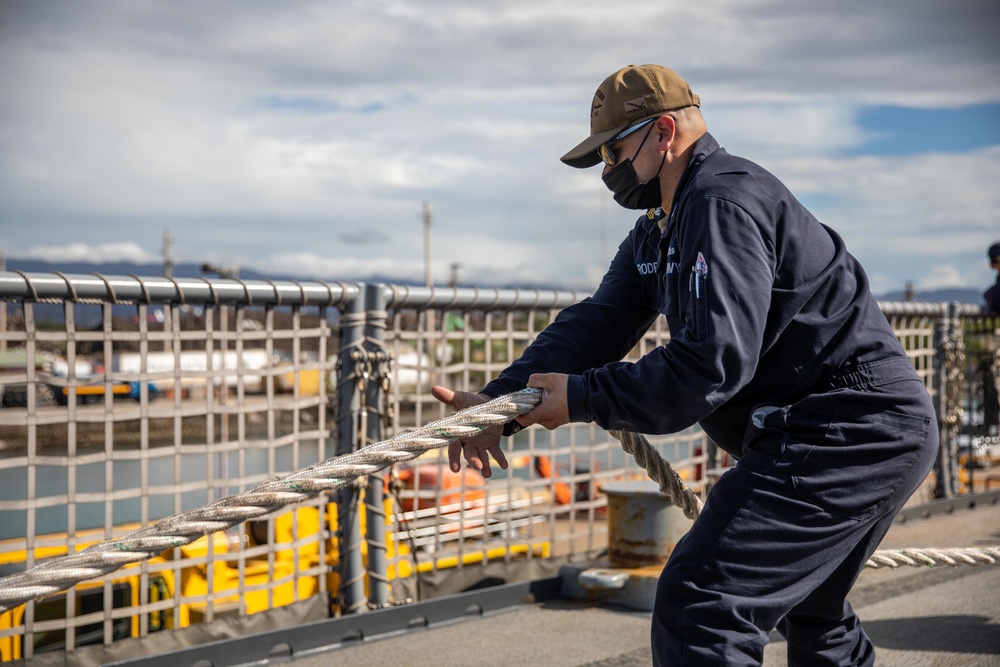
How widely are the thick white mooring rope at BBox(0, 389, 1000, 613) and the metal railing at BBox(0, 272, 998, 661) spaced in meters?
1.85

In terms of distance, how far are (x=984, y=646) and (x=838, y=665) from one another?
1761mm

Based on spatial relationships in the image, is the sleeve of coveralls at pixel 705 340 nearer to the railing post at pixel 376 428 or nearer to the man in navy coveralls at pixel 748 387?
the man in navy coveralls at pixel 748 387

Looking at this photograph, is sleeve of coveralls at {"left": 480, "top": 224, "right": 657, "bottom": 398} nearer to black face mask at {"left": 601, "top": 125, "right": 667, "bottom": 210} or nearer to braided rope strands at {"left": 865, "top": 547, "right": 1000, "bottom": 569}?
black face mask at {"left": 601, "top": 125, "right": 667, "bottom": 210}

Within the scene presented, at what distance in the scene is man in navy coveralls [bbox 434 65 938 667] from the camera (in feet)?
6.66

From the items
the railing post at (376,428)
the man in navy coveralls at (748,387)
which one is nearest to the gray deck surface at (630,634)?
the railing post at (376,428)

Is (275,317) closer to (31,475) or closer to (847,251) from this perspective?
(31,475)

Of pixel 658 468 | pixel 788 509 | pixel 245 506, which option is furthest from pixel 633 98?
pixel 245 506

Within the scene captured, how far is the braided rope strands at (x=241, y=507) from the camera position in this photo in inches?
75.7

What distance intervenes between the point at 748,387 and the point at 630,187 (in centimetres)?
57

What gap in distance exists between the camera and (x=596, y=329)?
8.96ft

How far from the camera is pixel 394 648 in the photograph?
4117mm

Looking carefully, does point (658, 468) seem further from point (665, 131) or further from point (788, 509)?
point (665, 131)

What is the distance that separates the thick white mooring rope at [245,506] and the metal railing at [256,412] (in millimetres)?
1852

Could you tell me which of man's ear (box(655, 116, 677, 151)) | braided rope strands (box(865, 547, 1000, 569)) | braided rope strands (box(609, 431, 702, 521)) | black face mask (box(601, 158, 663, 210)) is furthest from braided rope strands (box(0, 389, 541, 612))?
braided rope strands (box(865, 547, 1000, 569))
